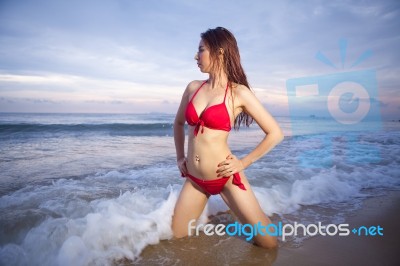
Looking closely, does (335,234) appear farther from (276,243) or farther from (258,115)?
(258,115)

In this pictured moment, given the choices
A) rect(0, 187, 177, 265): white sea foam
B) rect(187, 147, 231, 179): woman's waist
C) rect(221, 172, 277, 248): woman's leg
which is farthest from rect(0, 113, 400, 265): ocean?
rect(187, 147, 231, 179): woman's waist

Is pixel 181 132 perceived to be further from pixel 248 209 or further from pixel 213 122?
pixel 248 209

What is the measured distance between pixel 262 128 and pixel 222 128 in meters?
0.44

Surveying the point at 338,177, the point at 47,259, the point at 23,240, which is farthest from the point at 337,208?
the point at 23,240

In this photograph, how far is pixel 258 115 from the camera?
2.94 meters

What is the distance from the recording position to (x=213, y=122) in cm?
292

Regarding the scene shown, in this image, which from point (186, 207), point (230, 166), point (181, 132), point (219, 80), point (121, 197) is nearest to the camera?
point (230, 166)

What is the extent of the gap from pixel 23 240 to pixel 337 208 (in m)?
4.57

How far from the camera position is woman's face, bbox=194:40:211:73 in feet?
10.1

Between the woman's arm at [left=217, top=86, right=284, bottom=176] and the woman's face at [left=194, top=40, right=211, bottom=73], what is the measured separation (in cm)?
46

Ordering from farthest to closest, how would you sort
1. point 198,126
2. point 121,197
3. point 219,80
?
point 121,197 → point 219,80 → point 198,126

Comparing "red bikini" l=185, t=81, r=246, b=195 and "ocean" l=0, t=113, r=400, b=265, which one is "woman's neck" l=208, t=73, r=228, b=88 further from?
"ocean" l=0, t=113, r=400, b=265

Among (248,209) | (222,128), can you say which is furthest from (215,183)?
(222,128)

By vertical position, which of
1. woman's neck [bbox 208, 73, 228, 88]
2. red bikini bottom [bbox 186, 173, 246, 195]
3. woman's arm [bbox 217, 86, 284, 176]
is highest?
woman's neck [bbox 208, 73, 228, 88]
